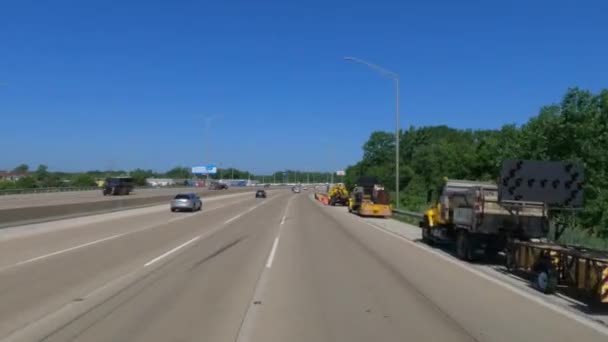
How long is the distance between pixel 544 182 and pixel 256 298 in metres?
8.36

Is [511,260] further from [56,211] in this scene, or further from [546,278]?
[56,211]

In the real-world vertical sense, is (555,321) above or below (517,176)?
below

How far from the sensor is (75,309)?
895 cm

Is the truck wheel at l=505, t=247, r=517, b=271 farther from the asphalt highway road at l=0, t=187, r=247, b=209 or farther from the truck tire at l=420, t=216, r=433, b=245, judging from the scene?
the asphalt highway road at l=0, t=187, r=247, b=209

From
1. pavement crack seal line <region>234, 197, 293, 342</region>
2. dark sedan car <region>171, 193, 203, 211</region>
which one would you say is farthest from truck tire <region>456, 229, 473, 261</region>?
dark sedan car <region>171, 193, 203, 211</region>

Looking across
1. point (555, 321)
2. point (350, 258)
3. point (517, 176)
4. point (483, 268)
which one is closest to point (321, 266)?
point (350, 258)

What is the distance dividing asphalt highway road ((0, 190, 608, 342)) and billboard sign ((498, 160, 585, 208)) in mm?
2319

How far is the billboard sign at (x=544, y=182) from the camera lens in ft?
48.2

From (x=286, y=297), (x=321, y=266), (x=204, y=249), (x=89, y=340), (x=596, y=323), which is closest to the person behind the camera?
(x=89, y=340)

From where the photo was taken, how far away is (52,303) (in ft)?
30.8

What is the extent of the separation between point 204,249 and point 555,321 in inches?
457

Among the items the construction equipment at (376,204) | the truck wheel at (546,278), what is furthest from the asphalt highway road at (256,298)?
the construction equipment at (376,204)

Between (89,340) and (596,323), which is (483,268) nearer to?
(596,323)

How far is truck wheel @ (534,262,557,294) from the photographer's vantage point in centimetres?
1128
